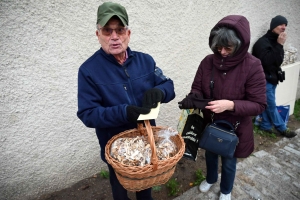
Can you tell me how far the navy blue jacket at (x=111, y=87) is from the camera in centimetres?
141

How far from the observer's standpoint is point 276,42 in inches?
135

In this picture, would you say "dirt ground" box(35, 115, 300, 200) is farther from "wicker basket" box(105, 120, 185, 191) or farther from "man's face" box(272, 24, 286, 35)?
"man's face" box(272, 24, 286, 35)

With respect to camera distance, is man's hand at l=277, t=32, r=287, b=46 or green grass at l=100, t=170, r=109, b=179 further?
man's hand at l=277, t=32, r=287, b=46

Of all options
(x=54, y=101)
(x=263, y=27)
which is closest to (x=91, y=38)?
(x=54, y=101)

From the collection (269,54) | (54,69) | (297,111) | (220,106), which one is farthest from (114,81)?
(297,111)

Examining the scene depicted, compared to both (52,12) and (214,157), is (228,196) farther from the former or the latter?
(52,12)

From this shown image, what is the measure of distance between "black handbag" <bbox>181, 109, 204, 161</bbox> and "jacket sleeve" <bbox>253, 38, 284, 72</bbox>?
2.17 metres

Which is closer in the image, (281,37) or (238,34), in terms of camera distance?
(238,34)

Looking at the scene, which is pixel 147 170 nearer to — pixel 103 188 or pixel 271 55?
pixel 103 188

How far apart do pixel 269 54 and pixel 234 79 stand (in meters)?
2.09

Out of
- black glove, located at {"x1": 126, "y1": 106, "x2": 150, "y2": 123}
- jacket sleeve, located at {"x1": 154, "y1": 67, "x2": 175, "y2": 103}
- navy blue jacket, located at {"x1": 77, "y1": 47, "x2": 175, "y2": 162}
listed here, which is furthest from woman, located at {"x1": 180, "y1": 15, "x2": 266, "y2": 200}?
black glove, located at {"x1": 126, "y1": 106, "x2": 150, "y2": 123}

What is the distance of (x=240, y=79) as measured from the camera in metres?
1.75

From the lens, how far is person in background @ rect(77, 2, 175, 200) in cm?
137

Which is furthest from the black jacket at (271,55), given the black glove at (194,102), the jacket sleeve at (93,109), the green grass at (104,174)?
the green grass at (104,174)
